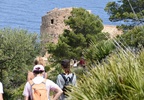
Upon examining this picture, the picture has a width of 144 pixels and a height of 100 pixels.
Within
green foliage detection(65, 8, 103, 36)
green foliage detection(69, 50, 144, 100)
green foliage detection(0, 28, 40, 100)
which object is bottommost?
green foliage detection(0, 28, 40, 100)

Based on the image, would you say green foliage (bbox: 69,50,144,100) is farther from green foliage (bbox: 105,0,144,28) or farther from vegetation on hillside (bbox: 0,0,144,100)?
green foliage (bbox: 105,0,144,28)

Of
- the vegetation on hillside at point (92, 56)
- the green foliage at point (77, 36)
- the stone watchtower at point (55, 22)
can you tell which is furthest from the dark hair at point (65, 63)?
the stone watchtower at point (55, 22)

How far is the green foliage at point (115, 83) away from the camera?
6789 mm

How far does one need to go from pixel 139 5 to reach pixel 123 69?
2486 cm

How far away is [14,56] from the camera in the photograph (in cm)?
3375

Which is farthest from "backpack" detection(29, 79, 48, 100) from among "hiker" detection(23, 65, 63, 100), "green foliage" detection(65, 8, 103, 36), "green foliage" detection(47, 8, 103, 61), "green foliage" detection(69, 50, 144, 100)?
"green foliage" detection(65, 8, 103, 36)

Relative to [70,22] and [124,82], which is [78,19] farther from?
[124,82]

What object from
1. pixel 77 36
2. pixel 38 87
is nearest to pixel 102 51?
pixel 38 87

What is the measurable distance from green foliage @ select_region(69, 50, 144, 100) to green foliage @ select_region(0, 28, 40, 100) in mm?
25270

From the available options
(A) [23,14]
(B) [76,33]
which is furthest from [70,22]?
(A) [23,14]

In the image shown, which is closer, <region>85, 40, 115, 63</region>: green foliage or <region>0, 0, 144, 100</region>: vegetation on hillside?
<region>0, 0, 144, 100</region>: vegetation on hillside

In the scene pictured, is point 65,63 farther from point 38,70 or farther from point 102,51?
point 102,51

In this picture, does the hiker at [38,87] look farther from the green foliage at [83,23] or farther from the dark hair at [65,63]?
the green foliage at [83,23]

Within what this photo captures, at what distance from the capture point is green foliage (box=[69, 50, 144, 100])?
6789 millimetres
